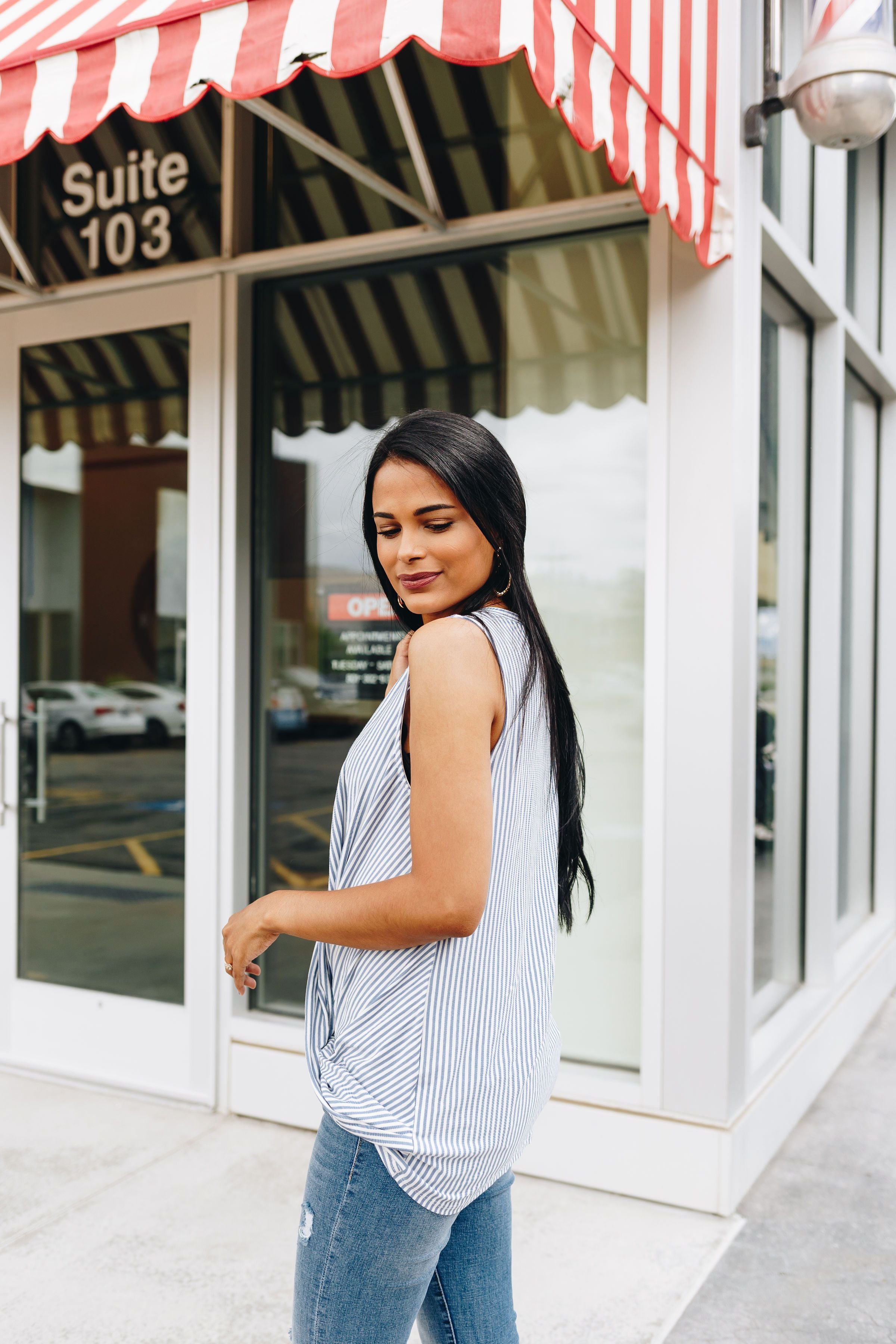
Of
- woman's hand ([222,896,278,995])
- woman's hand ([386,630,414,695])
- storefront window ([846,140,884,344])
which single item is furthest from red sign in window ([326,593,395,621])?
storefront window ([846,140,884,344])

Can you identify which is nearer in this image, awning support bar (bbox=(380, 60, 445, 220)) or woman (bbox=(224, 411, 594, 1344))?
woman (bbox=(224, 411, 594, 1344))

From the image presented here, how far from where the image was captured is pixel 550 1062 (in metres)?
1.43

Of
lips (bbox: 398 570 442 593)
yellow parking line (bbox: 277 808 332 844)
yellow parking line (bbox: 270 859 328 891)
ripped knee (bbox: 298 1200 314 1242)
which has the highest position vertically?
lips (bbox: 398 570 442 593)

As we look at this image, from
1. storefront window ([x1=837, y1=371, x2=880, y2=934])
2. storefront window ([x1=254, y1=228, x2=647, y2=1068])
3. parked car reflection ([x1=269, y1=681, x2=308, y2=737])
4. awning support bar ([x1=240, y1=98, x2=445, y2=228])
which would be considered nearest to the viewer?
awning support bar ([x1=240, y1=98, x2=445, y2=228])

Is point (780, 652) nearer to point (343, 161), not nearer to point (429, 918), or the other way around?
point (343, 161)

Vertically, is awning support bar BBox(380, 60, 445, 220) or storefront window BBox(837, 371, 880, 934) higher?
awning support bar BBox(380, 60, 445, 220)

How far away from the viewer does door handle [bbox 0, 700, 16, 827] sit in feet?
13.6

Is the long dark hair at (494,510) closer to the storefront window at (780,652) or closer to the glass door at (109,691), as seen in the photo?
the storefront window at (780,652)

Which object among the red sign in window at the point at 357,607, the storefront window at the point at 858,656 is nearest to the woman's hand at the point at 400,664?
the red sign in window at the point at 357,607

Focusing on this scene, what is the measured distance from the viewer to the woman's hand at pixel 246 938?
1.30 metres

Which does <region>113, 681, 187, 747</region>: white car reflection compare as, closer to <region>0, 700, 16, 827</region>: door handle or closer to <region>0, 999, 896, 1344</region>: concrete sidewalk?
<region>0, 700, 16, 827</region>: door handle

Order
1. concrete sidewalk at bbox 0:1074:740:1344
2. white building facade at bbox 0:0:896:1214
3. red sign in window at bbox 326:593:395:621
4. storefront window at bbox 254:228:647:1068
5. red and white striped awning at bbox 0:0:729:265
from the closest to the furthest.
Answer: red and white striped awning at bbox 0:0:729:265, concrete sidewalk at bbox 0:1074:740:1344, white building facade at bbox 0:0:896:1214, storefront window at bbox 254:228:647:1068, red sign in window at bbox 326:593:395:621

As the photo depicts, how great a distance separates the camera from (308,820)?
3.84 meters

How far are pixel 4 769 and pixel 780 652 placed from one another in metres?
2.91
